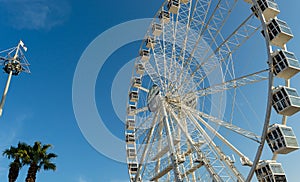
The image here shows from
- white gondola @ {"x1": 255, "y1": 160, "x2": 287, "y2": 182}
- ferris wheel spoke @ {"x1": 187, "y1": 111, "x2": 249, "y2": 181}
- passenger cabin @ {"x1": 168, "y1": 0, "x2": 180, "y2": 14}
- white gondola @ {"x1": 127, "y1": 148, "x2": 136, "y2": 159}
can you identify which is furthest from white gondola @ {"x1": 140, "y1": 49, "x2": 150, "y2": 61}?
white gondola @ {"x1": 255, "y1": 160, "x2": 287, "y2": 182}

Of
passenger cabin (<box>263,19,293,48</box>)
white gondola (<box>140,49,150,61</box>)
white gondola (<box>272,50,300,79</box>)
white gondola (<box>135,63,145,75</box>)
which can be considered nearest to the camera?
white gondola (<box>272,50,300,79</box>)

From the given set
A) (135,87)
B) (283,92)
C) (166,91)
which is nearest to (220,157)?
(283,92)

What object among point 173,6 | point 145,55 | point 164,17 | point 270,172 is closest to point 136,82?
point 145,55

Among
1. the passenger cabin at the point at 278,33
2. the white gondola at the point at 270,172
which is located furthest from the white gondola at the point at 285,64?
the white gondola at the point at 270,172

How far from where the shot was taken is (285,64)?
12.0 metres

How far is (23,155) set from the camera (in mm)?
17234

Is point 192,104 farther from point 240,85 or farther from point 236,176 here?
point 236,176

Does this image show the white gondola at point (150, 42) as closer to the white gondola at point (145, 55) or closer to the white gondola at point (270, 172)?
the white gondola at point (145, 55)

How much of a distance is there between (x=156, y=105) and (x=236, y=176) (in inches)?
286

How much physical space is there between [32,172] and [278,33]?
52.0 ft

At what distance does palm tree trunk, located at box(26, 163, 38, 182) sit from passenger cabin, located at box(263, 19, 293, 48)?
15.4m

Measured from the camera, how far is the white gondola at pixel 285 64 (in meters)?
12.0

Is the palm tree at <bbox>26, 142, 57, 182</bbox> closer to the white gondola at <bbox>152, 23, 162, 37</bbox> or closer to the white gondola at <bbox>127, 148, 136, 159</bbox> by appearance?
the white gondola at <bbox>127, 148, 136, 159</bbox>

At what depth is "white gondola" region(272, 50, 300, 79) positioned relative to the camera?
39.3 ft
